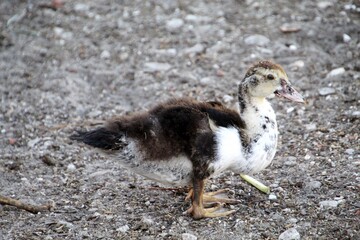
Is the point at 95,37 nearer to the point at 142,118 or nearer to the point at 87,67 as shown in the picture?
the point at 87,67

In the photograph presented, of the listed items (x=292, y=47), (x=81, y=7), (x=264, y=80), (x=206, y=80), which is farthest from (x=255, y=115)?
(x=81, y=7)

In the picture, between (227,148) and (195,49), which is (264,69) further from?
(195,49)

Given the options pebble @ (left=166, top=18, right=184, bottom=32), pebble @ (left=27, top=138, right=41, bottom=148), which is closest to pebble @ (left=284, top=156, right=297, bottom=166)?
pebble @ (left=27, top=138, right=41, bottom=148)

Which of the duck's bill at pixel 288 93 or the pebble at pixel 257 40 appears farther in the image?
the pebble at pixel 257 40

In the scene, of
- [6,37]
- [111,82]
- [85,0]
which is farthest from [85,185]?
[85,0]

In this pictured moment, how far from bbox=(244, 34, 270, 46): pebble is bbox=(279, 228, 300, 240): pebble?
344 centimetres

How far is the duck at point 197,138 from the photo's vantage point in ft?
16.0

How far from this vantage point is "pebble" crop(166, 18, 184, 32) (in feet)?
27.0

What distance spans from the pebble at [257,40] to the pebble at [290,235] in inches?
136

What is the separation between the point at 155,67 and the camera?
298 inches

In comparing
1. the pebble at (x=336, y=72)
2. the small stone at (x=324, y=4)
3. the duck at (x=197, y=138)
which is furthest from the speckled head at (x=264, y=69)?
the small stone at (x=324, y=4)

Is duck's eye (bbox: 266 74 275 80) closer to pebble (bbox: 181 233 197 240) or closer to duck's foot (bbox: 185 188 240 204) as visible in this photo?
duck's foot (bbox: 185 188 240 204)

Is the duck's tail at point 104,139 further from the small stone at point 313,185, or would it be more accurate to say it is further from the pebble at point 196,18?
the pebble at point 196,18

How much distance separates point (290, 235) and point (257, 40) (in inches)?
141
